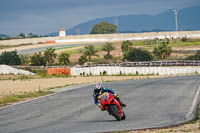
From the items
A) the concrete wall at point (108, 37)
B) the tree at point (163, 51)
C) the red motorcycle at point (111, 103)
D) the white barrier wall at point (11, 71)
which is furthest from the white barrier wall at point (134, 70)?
the concrete wall at point (108, 37)

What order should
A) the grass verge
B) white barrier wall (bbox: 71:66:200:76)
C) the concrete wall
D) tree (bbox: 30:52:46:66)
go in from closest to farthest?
the grass verge
white barrier wall (bbox: 71:66:200:76)
tree (bbox: 30:52:46:66)
the concrete wall

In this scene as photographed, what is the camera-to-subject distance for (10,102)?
26.0 m

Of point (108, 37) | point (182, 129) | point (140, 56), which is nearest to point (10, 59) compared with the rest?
point (140, 56)

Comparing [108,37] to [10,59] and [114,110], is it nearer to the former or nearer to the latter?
[10,59]

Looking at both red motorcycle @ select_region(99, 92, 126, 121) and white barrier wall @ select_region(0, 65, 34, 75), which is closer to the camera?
red motorcycle @ select_region(99, 92, 126, 121)

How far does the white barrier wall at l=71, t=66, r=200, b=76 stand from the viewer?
5370 centimetres

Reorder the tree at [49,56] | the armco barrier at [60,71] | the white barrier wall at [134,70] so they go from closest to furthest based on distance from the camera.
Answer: the white barrier wall at [134,70]
the armco barrier at [60,71]
the tree at [49,56]

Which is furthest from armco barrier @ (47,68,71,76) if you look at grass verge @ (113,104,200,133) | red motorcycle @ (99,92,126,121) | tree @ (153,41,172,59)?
grass verge @ (113,104,200,133)

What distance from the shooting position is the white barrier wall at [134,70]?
176 ft

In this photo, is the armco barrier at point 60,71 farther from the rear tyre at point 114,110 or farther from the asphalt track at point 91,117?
the rear tyre at point 114,110

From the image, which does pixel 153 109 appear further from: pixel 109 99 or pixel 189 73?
pixel 189 73

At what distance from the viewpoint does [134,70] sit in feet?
181

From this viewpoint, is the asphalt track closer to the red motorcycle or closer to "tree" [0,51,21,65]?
the red motorcycle

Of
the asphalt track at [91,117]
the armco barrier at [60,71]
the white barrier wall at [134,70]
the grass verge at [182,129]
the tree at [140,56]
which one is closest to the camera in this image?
the grass verge at [182,129]
